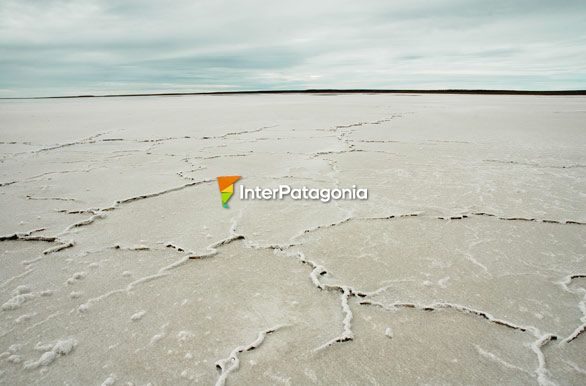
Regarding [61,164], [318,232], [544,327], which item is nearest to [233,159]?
[61,164]

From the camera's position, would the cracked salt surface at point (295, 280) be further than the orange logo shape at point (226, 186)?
No

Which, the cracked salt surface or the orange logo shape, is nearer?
the cracked salt surface

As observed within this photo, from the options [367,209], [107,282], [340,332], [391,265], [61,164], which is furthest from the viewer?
[61,164]

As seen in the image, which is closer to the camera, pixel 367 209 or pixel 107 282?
pixel 107 282

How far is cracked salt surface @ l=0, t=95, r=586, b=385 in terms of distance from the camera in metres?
1.09

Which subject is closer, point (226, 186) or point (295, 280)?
point (295, 280)

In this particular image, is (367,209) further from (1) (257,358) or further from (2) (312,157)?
(2) (312,157)

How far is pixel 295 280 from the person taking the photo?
1.54 m

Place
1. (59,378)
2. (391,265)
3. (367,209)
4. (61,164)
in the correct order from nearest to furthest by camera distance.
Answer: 1. (59,378)
2. (391,265)
3. (367,209)
4. (61,164)

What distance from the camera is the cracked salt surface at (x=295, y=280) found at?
109cm

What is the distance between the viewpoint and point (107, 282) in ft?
4.98

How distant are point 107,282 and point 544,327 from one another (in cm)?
175

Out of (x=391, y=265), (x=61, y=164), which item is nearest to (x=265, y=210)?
(x=391, y=265)

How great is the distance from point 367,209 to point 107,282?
1596 mm
